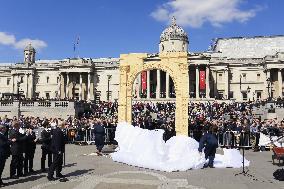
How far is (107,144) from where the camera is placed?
26672mm

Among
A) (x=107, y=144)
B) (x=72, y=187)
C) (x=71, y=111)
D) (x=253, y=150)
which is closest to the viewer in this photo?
(x=72, y=187)

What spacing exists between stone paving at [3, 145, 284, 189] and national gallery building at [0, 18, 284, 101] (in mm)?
58919

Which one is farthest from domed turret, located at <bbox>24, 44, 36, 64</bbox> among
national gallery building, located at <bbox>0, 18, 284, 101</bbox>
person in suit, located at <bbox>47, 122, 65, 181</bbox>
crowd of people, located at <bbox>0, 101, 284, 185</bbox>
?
person in suit, located at <bbox>47, 122, 65, 181</bbox>

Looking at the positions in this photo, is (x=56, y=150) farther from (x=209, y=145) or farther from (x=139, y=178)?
(x=209, y=145)

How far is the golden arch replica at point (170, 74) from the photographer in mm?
20688

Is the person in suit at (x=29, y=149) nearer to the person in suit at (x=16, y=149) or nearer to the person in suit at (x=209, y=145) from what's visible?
the person in suit at (x=16, y=149)

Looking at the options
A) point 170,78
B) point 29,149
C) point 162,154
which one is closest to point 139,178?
point 162,154

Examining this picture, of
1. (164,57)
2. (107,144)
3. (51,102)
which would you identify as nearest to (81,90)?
(51,102)

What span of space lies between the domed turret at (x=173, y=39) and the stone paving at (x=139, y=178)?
70.3 metres

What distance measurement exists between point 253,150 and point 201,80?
55996mm

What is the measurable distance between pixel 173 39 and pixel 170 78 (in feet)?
33.2

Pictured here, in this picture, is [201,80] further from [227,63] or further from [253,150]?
[253,150]

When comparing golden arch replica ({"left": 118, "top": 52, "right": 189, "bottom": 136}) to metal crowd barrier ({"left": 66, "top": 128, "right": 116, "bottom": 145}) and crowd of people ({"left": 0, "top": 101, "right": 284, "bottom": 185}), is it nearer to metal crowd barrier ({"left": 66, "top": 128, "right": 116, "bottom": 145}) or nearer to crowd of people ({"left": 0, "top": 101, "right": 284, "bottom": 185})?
crowd of people ({"left": 0, "top": 101, "right": 284, "bottom": 185})

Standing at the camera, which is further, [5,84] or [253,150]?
[5,84]
